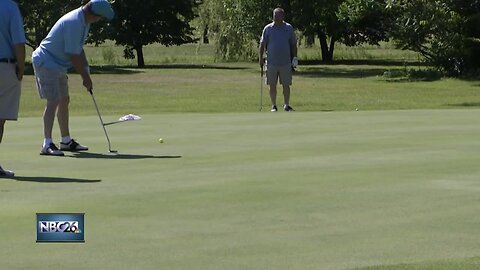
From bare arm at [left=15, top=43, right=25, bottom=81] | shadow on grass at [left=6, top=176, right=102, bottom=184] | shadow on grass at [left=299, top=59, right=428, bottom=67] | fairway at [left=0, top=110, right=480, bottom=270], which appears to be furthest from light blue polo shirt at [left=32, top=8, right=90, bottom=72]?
shadow on grass at [left=299, top=59, right=428, bottom=67]

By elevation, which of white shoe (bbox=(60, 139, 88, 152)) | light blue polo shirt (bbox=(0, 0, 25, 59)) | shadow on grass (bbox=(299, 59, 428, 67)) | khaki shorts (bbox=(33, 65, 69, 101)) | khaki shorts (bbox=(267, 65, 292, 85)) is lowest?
shadow on grass (bbox=(299, 59, 428, 67))

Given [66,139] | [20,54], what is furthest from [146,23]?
[20,54]

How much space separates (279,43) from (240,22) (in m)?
31.6

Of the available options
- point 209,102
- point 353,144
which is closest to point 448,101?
point 209,102

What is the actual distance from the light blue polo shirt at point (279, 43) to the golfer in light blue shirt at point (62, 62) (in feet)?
31.3

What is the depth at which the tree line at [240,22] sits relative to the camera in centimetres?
4122

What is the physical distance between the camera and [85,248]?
743 centimetres

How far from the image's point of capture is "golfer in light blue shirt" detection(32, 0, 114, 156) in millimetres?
13102

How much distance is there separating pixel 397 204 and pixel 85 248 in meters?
2.68

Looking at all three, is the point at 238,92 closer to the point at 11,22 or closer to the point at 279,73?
the point at 279,73

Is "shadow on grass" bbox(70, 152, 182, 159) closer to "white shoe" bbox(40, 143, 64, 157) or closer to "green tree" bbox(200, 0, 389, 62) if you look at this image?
"white shoe" bbox(40, 143, 64, 157)

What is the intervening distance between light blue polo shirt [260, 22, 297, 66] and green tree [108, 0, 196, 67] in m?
34.8

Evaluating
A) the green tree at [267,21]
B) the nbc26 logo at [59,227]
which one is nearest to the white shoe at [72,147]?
the nbc26 logo at [59,227]

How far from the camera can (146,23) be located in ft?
193
